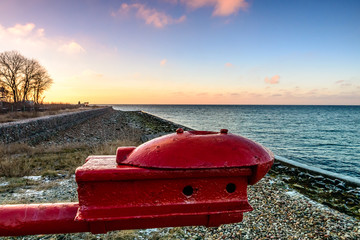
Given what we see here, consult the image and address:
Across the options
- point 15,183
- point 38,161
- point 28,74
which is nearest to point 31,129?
point 38,161

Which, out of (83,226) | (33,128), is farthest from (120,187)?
(33,128)

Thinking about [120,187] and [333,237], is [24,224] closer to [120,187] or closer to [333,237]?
[120,187]

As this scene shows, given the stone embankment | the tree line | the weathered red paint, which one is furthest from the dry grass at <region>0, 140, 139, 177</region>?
the tree line

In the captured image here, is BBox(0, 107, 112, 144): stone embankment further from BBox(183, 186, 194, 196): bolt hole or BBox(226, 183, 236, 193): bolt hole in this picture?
BBox(226, 183, 236, 193): bolt hole

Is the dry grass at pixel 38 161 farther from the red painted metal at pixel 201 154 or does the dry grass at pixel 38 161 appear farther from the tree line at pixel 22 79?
the tree line at pixel 22 79

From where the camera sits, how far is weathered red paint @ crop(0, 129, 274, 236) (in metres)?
0.91

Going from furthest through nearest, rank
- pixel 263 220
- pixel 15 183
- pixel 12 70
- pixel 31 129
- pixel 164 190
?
pixel 12 70 < pixel 31 129 < pixel 15 183 < pixel 263 220 < pixel 164 190

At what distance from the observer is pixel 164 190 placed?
3.07 ft

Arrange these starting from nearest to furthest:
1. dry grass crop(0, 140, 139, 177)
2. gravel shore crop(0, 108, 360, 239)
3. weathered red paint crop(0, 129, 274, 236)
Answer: weathered red paint crop(0, 129, 274, 236) → gravel shore crop(0, 108, 360, 239) → dry grass crop(0, 140, 139, 177)

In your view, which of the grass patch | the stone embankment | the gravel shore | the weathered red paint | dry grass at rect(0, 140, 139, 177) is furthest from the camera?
the stone embankment

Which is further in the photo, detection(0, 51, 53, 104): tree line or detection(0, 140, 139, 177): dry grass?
detection(0, 51, 53, 104): tree line

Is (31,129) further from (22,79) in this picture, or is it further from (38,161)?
(22,79)

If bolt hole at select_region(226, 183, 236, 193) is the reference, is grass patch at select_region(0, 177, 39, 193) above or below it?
below

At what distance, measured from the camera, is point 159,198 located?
36.9 inches
